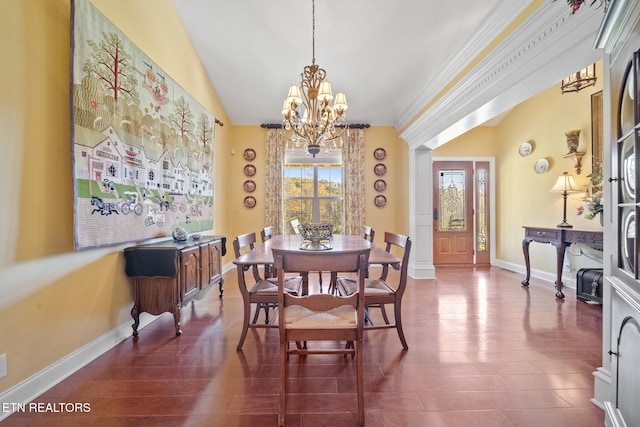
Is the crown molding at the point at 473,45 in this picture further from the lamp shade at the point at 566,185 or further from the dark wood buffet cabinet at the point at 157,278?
the dark wood buffet cabinet at the point at 157,278

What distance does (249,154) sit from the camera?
18.8 feet

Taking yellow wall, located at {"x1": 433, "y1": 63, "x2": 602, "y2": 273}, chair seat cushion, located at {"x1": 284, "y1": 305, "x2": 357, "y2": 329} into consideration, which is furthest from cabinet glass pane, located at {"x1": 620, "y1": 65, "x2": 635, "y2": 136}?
yellow wall, located at {"x1": 433, "y1": 63, "x2": 602, "y2": 273}

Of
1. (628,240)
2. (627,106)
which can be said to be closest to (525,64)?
(627,106)

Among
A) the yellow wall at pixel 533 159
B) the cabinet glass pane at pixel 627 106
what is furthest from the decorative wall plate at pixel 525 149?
the cabinet glass pane at pixel 627 106

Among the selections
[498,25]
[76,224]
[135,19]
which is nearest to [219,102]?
[135,19]

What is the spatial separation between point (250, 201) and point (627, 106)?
5.24 meters

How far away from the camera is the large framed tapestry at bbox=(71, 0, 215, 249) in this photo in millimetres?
1989

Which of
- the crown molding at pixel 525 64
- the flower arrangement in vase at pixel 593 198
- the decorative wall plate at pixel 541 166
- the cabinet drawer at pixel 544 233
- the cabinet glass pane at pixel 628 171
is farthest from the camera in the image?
the decorative wall plate at pixel 541 166

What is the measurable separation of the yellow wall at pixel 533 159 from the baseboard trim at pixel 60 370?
5.53 meters

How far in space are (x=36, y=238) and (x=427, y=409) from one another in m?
2.55

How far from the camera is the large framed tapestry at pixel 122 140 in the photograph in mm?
1989

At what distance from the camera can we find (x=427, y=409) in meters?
1.62

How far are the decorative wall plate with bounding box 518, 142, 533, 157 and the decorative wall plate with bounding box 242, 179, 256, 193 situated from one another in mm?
4988

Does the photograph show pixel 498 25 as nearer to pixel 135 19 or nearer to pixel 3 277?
pixel 135 19
